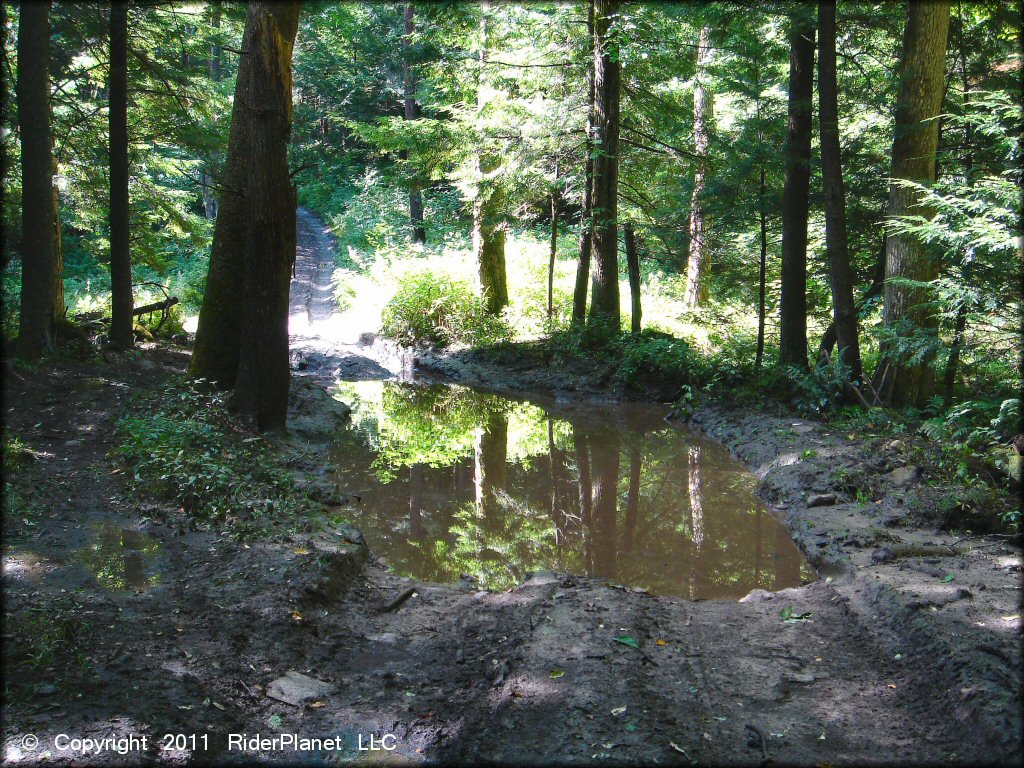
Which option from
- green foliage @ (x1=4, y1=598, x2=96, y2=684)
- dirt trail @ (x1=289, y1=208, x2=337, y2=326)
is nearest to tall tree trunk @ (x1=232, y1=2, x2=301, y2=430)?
green foliage @ (x1=4, y1=598, x2=96, y2=684)

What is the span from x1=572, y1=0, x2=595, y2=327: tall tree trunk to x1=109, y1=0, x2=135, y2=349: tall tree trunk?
8.60m

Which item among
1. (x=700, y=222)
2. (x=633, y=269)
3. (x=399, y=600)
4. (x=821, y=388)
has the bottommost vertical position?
(x=399, y=600)

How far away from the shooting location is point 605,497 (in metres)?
→ 9.22

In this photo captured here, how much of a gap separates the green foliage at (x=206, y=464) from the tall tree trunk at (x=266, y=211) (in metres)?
0.58

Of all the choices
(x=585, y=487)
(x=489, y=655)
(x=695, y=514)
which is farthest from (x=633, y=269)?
(x=489, y=655)

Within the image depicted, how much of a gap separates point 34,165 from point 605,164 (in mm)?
10381

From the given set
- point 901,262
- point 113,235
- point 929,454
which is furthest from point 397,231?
point 929,454

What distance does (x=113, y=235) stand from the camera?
1276cm

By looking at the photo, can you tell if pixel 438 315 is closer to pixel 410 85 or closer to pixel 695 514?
pixel 410 85

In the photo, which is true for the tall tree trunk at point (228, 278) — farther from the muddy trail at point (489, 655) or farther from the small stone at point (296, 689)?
the small stone at point (296, 689)

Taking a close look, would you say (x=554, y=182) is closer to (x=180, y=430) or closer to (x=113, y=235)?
(x=113, y=235)

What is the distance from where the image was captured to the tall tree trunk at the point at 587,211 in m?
15.1

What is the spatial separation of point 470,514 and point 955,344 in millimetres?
5829

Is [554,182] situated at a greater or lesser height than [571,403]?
greater
